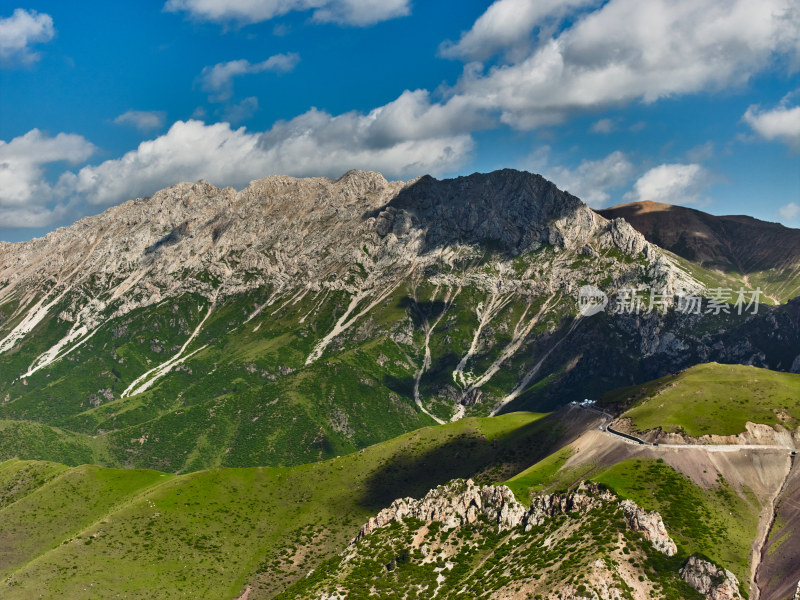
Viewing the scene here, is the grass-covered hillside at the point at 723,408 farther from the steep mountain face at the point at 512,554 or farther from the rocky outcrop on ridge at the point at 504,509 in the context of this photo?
the steep mountain face at the point at 512,554

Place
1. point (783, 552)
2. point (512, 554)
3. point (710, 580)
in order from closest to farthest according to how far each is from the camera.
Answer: point (710, 580)
point (512, 554)
point (783, 552)

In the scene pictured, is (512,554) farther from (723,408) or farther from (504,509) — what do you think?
(723,408)

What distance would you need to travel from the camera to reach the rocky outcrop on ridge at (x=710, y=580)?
100 metres

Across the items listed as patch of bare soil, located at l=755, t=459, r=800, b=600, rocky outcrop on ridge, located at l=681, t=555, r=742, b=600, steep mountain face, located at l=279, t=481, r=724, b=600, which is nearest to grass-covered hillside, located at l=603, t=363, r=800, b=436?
patch of bare soil, located at l=755, t=459, r=800, b=600

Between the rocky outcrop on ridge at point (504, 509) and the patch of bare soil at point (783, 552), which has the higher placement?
the rocky outcrop on ridge at point (504, 509)

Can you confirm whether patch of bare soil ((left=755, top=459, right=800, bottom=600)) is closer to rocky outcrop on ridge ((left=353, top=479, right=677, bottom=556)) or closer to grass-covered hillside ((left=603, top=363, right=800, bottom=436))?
rocky outcrop on ridge ((left=353, top=479, right=677, bottom=556))

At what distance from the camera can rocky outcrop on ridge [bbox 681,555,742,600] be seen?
100062 mm

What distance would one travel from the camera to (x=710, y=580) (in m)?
101

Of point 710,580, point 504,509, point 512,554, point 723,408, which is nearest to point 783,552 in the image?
point 710,580

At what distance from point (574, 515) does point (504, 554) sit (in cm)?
1528

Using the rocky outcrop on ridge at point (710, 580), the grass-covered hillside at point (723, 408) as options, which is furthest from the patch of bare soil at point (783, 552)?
the grass-covered hillside at point (723, 408)

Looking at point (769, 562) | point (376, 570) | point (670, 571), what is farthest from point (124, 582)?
point (769, 562)

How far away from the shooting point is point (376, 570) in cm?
12888

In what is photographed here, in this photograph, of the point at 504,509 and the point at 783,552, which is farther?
the point at 504,509
